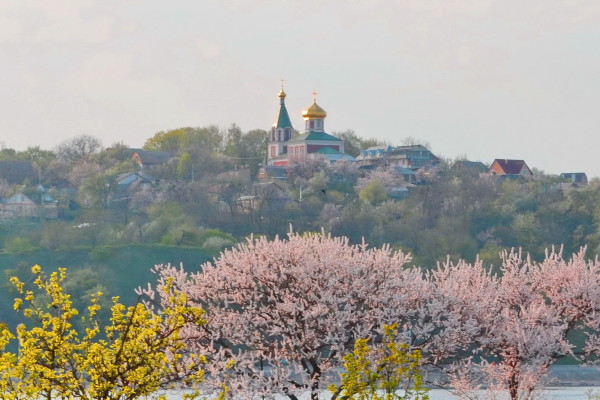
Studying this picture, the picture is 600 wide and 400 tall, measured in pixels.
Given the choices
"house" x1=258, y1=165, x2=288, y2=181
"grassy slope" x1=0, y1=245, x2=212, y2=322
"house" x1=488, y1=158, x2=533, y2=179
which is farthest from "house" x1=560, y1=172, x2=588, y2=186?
"grassy slope" x1=0, y1=245, x2=212, y2=322

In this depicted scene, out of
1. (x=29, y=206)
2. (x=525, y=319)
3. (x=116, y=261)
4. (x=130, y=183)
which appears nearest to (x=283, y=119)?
(x=130, y=183)

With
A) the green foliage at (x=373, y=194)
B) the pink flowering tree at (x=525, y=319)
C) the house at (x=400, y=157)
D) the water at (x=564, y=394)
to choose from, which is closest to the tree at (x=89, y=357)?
the pink flowering tree at (x=525, y=319)

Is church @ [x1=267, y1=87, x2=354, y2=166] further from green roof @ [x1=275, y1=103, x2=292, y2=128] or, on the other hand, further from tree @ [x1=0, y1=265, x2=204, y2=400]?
tree @ [x1=0, y1=265, x2=204, y2=400]

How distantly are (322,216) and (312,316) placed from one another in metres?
86.8

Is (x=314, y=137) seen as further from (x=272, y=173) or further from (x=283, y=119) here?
(x=272, y=173)

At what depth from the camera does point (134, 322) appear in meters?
20.5

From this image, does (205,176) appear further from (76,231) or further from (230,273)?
(230,273)

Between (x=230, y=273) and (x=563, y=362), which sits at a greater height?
(x=230, y=273)

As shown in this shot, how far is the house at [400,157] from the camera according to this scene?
146625 mm

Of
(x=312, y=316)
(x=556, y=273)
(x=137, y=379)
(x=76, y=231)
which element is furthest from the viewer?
(x=76, y=231)

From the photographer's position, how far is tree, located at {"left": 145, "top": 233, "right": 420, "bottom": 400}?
107 ft

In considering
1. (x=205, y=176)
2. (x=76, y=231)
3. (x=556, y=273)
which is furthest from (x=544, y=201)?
(x=556, y=273)

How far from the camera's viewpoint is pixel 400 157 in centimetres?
14900

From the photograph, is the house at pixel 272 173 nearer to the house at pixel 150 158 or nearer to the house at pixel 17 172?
the house at pixel 150 158
